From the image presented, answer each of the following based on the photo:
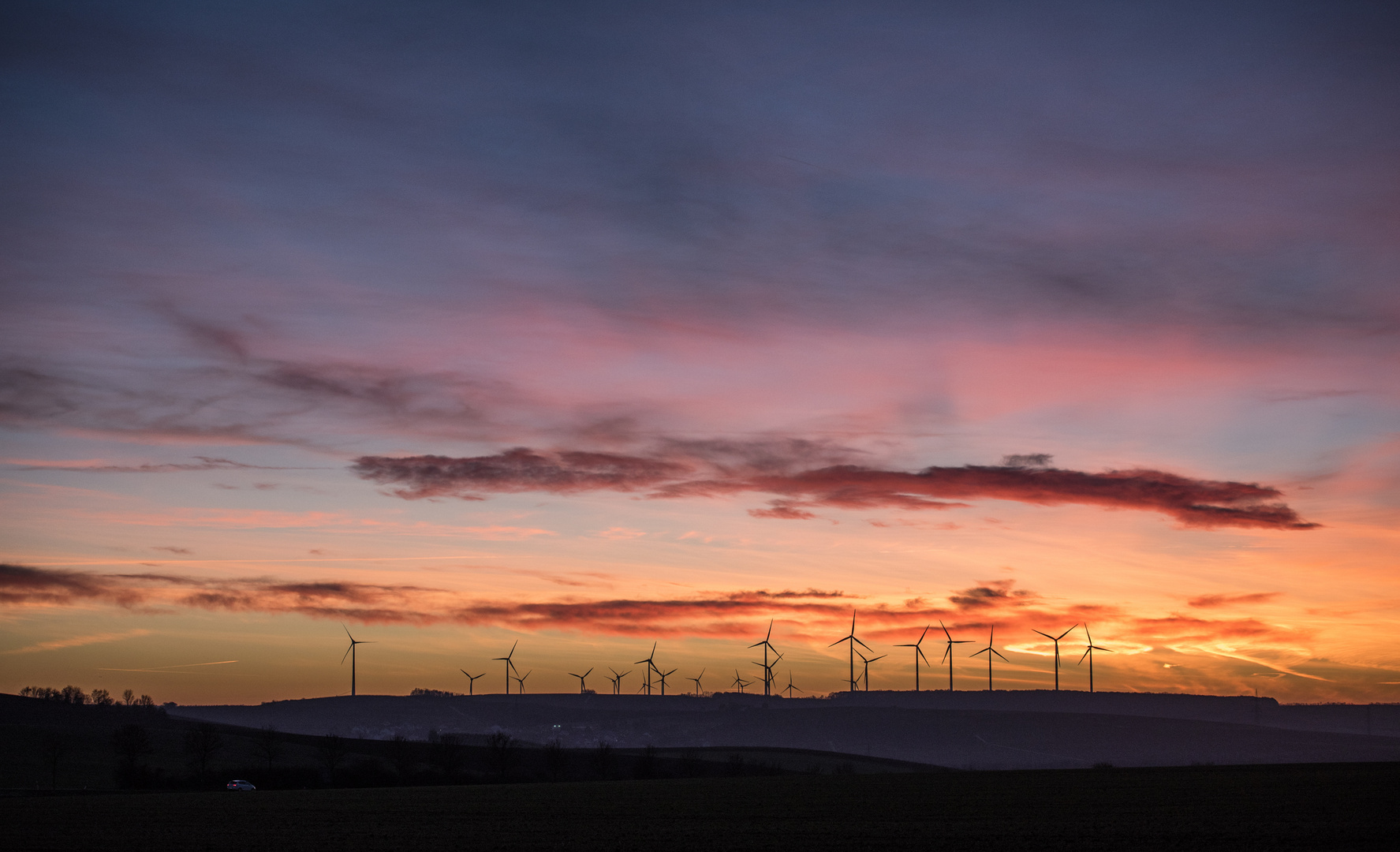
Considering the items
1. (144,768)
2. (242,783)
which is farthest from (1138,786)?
(144,768)

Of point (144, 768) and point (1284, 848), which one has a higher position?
point (1284, 848)

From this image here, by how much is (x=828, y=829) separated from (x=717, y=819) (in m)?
13.3

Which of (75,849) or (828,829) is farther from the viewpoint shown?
(828,829)

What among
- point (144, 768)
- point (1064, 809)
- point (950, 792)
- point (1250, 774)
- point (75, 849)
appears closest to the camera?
point (75, 849)

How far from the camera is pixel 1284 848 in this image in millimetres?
67438

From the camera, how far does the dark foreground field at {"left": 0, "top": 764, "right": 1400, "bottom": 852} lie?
7506 cm

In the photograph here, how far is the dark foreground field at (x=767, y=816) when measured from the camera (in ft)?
246

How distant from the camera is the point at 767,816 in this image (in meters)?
97.1

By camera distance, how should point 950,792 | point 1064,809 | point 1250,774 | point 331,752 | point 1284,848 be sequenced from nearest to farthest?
point 1284,848
point 1064,809
point 950,792
point 1250,774
point 331,752

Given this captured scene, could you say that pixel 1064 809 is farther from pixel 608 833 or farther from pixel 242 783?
pixel 242 783

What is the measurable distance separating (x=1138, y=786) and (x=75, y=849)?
360ft

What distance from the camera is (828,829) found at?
275ft

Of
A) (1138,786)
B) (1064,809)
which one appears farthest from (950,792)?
(1064,809)

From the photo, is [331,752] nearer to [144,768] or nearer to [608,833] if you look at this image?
[144,768]
